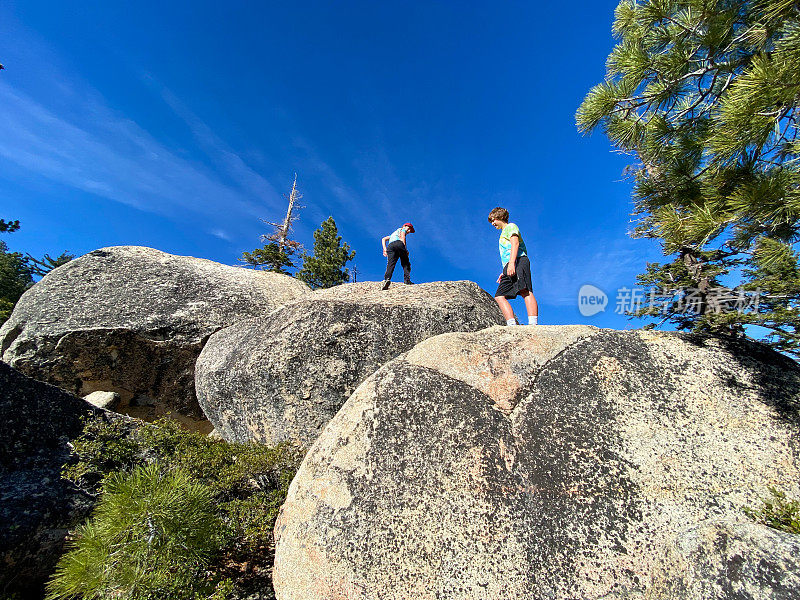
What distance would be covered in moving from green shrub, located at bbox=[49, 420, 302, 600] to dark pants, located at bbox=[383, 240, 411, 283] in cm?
459

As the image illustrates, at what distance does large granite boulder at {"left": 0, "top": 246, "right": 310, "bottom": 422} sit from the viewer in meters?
8.65

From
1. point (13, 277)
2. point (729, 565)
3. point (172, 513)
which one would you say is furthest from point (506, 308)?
point (13, 277)

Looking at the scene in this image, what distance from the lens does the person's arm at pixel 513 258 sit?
19.9 feet

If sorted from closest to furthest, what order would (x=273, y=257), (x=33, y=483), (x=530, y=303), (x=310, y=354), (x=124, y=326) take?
(x=33, y=483), (x=530, y=303), (x=310, y=354), (x=124, y=326), (x=273, y=257)

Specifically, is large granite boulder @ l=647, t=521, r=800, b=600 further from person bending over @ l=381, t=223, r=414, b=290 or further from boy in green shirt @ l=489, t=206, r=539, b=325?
person bending over @ l=381, t=223, r=414, b=290

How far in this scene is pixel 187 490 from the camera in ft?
13.0

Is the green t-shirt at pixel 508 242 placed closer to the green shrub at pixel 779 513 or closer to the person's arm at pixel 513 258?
the person's arm at pixel 513 258

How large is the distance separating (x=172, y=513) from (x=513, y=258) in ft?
18.5

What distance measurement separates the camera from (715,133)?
13.1ft

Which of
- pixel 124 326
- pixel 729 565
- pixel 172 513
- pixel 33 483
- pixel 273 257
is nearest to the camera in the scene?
pixel 729 565

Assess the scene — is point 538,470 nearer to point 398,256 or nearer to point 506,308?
point 506,308

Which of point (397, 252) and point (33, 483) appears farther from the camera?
point (397, 252)

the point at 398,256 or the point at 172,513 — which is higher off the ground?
the point at 398,256

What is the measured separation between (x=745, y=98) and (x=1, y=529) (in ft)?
30.7
